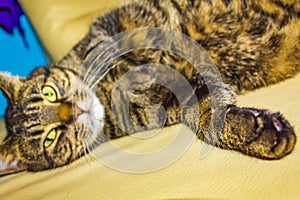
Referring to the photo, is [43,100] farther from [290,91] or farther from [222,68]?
[290,91]

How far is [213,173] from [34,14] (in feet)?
3.44

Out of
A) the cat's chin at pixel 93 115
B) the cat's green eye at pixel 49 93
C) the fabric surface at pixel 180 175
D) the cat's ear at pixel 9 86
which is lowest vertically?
the fabric surface at pixel 180 175

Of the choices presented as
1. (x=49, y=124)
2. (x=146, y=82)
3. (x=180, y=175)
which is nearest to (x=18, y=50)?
(x=49, y=124)

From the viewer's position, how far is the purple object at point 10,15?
1568mm

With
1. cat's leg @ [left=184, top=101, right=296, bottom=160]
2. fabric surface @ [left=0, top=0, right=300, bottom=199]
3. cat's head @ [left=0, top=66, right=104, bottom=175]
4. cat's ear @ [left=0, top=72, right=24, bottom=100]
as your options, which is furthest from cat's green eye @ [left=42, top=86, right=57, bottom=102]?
cat's leg @ [left=184, top=101, right=296, bottom=160]

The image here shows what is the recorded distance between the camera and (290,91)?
97cm

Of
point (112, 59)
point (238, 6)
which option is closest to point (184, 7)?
point (238, 6)

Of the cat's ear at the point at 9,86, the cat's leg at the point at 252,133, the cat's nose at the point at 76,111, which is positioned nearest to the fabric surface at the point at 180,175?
the cat's leg at the point at 252,133

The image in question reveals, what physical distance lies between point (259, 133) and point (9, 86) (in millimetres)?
820

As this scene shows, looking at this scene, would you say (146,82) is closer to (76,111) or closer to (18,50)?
(76,111)

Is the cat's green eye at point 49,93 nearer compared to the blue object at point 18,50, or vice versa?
the cat's green eye at point 49,93

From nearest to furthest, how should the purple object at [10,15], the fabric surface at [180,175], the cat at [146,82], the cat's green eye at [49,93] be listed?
the fabric surface at [180,175] < the cat at [146,82] < the cat's green eye at [49,93] < the purple object at [10,15]

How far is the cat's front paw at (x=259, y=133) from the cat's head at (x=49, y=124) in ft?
1.51

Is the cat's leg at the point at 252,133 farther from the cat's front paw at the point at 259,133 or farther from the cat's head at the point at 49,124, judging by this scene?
the cat's head at the point at 49,124
